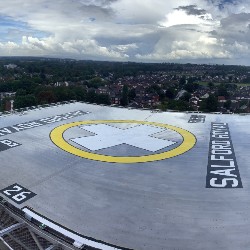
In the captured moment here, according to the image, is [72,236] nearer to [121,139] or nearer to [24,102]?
[121,139]

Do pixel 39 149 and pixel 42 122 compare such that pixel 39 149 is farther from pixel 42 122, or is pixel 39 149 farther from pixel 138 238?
pixel 138 238

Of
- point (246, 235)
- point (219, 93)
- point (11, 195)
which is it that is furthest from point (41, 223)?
point (219, 93)

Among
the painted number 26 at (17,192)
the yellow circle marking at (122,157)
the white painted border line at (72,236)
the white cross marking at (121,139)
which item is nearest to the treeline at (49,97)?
the yellow circle marking at (122,157)

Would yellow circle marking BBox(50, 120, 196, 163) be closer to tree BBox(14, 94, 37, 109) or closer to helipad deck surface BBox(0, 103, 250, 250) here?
helipad deck surface BBox(0, 103, 250, 250)

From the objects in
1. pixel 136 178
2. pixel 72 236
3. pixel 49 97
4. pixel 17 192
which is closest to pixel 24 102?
pixel 49 97

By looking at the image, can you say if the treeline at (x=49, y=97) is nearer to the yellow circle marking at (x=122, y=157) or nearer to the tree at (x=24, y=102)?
the tree at (x=24, y=102)
